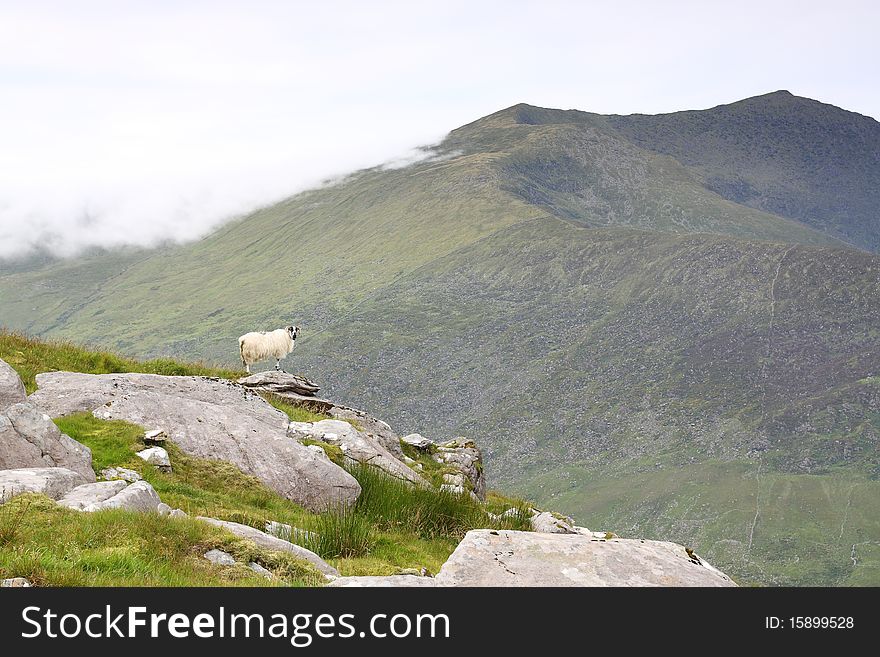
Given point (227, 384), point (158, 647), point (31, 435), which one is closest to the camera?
point (158, 647)

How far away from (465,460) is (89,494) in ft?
63.8

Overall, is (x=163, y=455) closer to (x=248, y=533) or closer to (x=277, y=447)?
(x=277, y=447)

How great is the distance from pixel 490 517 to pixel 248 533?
654cm

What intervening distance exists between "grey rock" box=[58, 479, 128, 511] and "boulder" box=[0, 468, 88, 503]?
0.64 feet

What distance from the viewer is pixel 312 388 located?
29.1 m

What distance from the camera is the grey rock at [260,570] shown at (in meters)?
9.65

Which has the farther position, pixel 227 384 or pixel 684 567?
pixel 227 384

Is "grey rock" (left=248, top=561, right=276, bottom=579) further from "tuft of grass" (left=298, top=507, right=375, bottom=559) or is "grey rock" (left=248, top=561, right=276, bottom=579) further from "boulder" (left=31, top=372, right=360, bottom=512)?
"boulder" (left=31, top=372, right=360, bottom=512)

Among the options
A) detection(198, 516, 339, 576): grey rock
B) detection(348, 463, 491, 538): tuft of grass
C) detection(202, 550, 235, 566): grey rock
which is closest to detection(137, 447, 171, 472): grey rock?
detection(348, 463, 491, 538): tuft of grass

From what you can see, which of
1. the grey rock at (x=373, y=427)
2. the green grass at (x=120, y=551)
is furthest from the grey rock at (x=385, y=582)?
the grey rock at (x=373, y=427)

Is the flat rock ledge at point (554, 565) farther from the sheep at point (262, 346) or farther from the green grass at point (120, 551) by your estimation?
the sheep at point (262, 346)

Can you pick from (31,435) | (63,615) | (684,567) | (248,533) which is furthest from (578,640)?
(31,435)

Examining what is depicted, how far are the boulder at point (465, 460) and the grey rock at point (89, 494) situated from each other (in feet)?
54.9

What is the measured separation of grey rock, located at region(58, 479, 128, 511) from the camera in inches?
452
